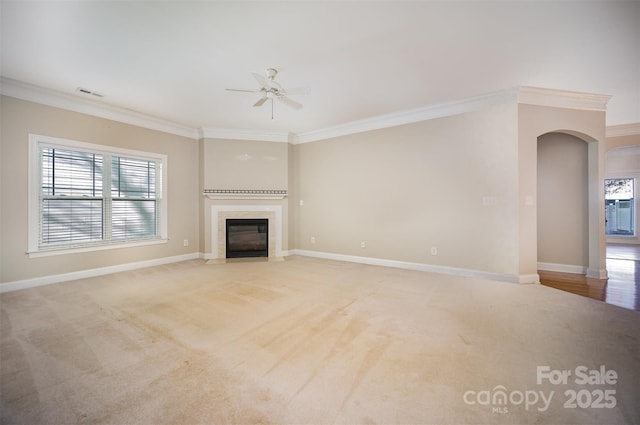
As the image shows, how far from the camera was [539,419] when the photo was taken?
1368 mm

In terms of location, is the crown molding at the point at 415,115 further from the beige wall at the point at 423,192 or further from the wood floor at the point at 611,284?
the wood floor at the point at 611,284

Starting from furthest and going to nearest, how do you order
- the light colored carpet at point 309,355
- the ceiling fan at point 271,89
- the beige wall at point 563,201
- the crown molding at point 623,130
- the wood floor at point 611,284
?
the crown molding at point 623,130 < the beige wall at point 563,201 < the wood floor at point 611,284 < the ceiling fan at point 271,89 < the light colored carpet at point 309,355

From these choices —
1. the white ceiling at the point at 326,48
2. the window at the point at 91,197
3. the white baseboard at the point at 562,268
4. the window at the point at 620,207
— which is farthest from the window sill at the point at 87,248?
the window at the point at 620,207

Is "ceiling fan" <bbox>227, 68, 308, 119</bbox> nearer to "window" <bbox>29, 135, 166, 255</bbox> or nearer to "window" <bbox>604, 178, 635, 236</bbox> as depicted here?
"window" <bbox>29, 135, 166, 255</bbox>

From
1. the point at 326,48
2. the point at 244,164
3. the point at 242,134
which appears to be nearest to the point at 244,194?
the point at 244,164

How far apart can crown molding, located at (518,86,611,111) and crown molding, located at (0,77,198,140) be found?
6.13 metres

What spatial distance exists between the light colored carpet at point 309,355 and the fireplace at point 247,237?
7.07ft

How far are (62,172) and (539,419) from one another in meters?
6.01

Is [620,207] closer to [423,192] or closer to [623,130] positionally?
[623,130]

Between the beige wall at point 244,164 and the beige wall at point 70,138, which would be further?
the beige wall at point 244,164

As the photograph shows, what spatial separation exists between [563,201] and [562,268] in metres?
1.21

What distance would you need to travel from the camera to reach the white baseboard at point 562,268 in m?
4.28

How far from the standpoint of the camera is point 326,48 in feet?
8.68

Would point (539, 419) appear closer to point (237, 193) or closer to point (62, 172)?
point (237, 193)
